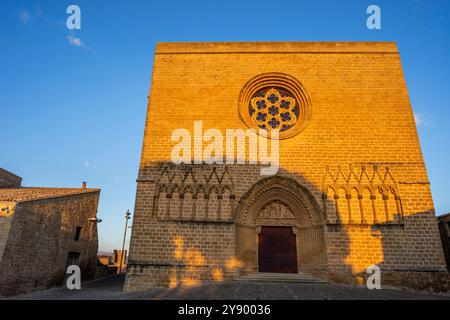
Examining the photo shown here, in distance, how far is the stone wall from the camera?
8.81 meters

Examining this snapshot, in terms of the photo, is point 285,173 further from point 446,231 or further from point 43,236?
point 43,236

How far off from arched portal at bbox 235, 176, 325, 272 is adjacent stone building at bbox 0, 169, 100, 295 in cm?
738

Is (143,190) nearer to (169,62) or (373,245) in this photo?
(169,62)

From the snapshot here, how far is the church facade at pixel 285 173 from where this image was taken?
27.1ft

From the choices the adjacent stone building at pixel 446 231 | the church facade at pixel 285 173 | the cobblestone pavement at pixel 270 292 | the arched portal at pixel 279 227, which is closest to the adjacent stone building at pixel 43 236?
the cobblestone pavement at pixel 270 292

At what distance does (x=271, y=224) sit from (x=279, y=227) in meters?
0.31

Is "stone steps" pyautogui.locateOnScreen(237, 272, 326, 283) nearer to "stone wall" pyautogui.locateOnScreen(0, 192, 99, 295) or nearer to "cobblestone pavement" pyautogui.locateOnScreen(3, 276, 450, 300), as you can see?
"cobblestone pavement" pyautogui.locateOnScreen(3, 276, 450, 300)

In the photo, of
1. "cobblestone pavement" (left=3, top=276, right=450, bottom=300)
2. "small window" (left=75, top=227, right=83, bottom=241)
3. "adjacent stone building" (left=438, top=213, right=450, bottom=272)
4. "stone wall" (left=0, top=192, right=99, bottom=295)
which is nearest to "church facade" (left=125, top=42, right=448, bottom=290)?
"cobblestone pavement" (left=3, top=276, right=450, bottom=300)

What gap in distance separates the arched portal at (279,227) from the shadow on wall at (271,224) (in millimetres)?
33

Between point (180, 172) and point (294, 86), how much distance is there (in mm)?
5516

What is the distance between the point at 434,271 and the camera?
26.0 ft

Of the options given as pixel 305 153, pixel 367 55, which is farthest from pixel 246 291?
pixel 367 55

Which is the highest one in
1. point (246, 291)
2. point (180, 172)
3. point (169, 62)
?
point (169, 62)

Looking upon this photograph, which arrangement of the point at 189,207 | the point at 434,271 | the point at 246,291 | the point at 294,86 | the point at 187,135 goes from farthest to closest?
the point at 294,86 < the point at 187,135 < the point at 189,207 < the point at 434,271 < the point at 246,291
